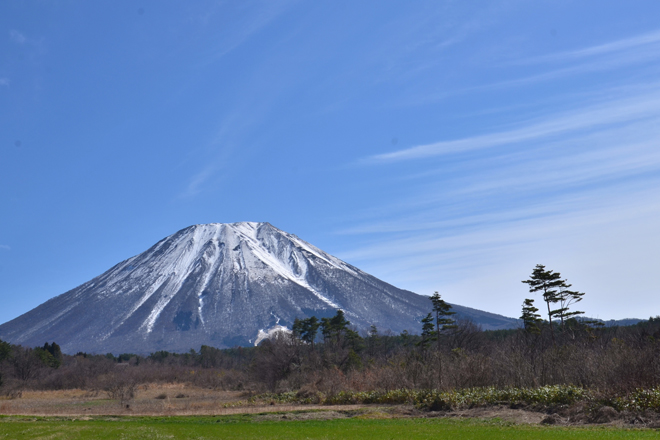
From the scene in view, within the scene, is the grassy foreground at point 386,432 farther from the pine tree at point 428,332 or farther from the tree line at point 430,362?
the pine tree at point 428,332

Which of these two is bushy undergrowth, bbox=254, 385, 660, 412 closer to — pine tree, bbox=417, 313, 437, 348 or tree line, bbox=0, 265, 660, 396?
tree line, bbox=0, 265, 660, 396

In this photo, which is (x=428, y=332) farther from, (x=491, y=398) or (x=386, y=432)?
(x=386, y=432)

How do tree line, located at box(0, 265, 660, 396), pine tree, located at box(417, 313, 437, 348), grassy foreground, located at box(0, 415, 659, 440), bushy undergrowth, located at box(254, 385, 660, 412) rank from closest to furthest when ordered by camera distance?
grassy foreground, located at box(0, 415, 659, 440)
bushy undergrowth, located at box(254, 385, 660, 412)
tree line, located at box(0, 265, 660, 396)
pine tree, located at box(417, 313, 437, 348)

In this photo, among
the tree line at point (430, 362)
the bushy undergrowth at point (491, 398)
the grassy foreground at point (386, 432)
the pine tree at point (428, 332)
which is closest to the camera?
the grassy foreground at point (386, 432)

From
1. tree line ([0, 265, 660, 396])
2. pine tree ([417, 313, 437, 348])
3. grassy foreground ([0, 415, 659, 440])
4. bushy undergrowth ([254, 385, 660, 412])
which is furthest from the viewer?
pine tree ([417, 313, 437, 348])

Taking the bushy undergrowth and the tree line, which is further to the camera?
the tree line

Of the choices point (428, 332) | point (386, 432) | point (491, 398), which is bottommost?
point (386, 432)

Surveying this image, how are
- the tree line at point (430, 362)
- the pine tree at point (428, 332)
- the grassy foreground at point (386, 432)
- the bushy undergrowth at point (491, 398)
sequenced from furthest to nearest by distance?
the pine tree at point (428, 332)
the tree line at point (430, 362)
the bushy undergrowth at point (491, 398)
the grassy foreground at point (386, 432)

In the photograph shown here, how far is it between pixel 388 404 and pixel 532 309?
90.2ft

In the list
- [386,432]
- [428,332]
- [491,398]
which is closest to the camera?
[386,432]

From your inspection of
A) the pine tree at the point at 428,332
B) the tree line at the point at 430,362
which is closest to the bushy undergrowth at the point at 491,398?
the tree line at the point at 430,362

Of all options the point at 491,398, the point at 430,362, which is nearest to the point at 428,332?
the point at 430,362

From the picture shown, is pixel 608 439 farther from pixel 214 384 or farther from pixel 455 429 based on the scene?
pixel 214 384

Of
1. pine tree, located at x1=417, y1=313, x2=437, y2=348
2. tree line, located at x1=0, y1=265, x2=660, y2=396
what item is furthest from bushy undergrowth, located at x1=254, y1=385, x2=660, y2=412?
pine tree, located at x1=417, y1=313, x2=437, y2=348
